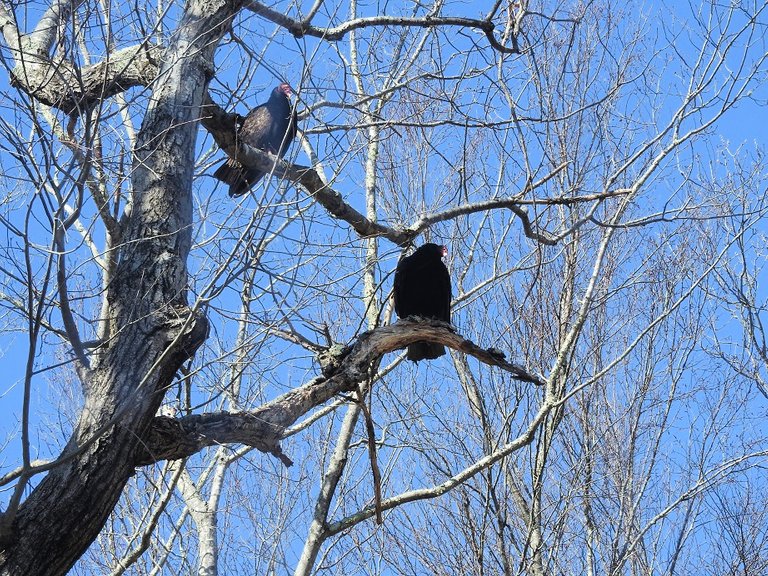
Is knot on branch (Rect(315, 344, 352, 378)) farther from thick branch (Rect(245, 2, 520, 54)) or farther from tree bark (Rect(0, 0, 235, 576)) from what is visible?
thick branch (Rect(245, 2, 520, 54))

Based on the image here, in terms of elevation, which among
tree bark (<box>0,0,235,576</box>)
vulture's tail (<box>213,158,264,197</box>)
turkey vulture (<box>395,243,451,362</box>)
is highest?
turkey vulture (<box>395,243,451,362</box>)

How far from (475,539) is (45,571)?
380 cm

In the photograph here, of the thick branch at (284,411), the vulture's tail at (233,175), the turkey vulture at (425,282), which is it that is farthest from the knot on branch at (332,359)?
the turkey vulture at (425,282)

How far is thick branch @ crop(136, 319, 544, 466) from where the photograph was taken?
2.86 meters

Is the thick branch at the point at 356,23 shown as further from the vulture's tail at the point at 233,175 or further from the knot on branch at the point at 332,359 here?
the knot on branch at the point at 332,359

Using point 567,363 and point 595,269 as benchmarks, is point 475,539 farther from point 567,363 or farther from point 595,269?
point 595,269

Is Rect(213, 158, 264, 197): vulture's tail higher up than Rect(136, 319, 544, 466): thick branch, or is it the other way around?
Rect(213, 158, 264, 197): vulture's tail

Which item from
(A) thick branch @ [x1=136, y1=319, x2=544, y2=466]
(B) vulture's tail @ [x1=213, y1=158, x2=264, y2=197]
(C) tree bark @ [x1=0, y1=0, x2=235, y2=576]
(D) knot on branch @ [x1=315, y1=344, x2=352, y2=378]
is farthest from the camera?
(B) vulture's tail @ [x1=213, y1=158, x2=264, y2=197]

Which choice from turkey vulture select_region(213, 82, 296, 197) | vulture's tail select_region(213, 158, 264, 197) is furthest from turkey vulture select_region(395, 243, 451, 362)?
vulture's tail select_region(213, 158, 264, 197)

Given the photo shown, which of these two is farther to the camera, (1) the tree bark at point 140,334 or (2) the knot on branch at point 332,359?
(2) the knot on branch at point 332,359

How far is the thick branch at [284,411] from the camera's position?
286 cm

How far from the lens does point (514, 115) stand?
12.5 feet

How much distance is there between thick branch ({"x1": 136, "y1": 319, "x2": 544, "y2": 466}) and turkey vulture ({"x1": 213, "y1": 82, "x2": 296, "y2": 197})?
0.99m

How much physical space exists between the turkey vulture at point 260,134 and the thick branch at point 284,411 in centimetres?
99
